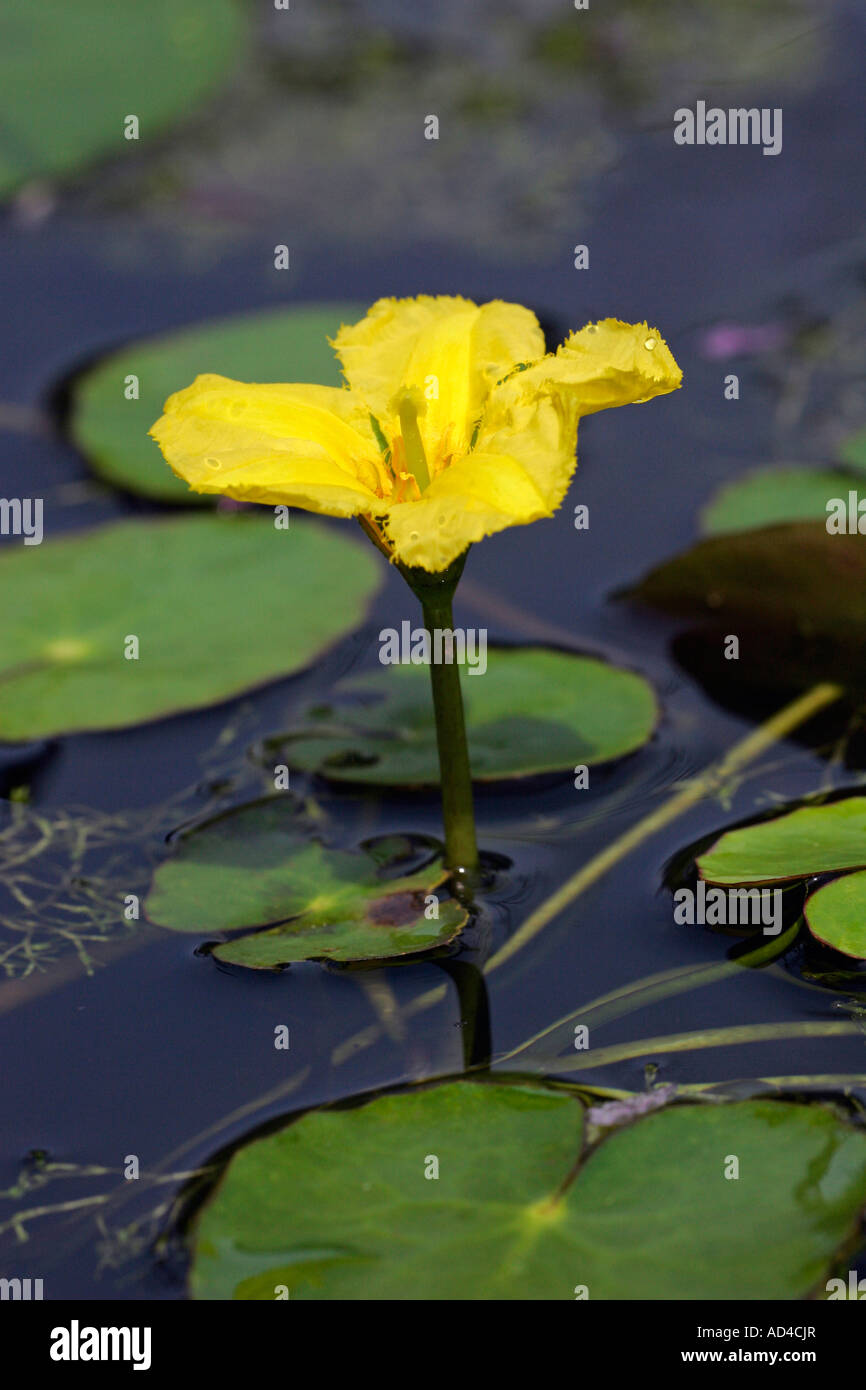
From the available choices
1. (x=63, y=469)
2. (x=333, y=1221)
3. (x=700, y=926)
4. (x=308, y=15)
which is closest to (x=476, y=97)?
(x=308, y=15)

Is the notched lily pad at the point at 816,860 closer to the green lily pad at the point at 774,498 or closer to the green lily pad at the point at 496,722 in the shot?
the green lily pad at the point at 496,722

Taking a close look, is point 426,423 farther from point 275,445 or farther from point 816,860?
point 816,860

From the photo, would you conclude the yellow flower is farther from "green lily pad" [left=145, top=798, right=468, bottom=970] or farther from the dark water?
the dark water

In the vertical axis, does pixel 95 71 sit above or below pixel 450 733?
above

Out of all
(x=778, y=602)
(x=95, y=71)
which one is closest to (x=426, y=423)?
(x=778, y=602)

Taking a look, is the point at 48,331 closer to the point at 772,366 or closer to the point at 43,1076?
the point at 772,366
